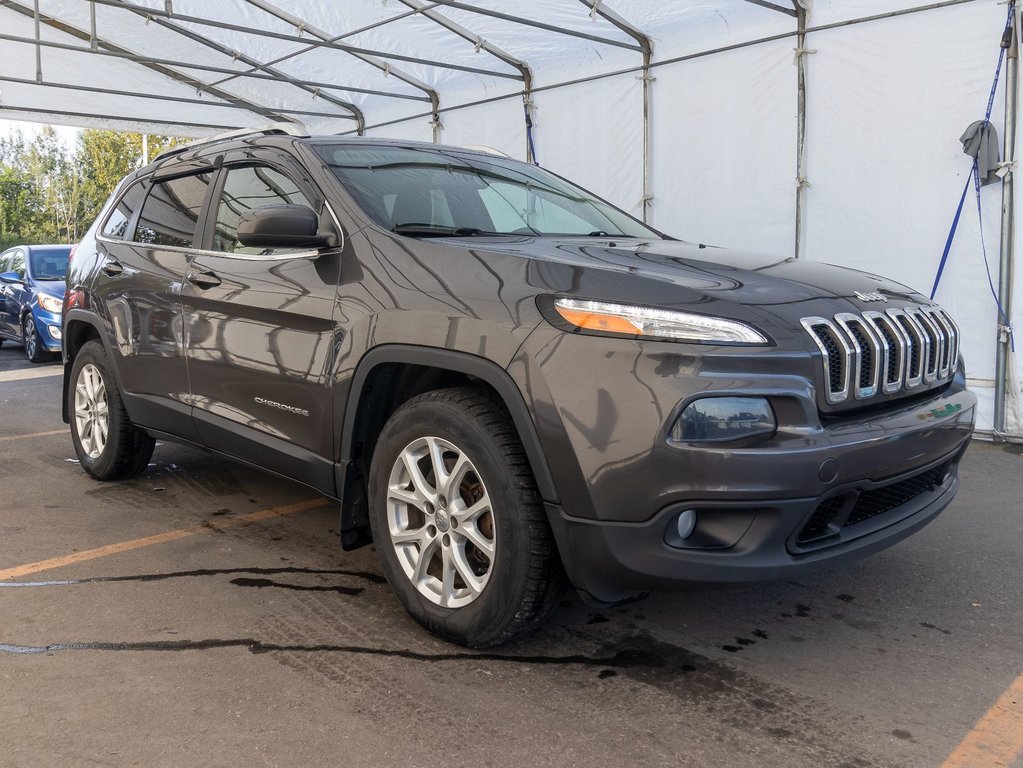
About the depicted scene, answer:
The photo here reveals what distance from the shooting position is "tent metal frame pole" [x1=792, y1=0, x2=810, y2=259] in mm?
7496

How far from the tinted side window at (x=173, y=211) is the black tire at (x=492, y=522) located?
1.82 meters

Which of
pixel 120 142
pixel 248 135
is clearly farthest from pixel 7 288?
pixel 120 142

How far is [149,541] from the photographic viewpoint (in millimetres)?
3959

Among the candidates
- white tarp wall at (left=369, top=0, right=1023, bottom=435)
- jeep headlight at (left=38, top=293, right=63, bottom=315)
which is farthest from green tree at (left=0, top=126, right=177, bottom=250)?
white tarp wall at (left=369, top=0, right=1023, bottom=435)

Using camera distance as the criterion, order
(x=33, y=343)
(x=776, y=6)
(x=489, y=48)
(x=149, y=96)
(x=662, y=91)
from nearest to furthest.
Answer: (x=776, y=6) → (x=662, y=91) → (x=489, y=48) → (x=33, y=343) → (x=149, y=96)

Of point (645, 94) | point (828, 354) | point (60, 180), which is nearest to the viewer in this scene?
point (828, 354)

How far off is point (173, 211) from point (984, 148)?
5.49 m

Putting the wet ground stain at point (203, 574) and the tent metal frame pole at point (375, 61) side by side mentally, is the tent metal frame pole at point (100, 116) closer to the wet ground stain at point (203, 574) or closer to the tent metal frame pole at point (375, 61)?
the tent metal frame pole at point (375, 61)

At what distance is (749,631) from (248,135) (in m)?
2.94

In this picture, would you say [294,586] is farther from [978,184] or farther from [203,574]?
[978,184]

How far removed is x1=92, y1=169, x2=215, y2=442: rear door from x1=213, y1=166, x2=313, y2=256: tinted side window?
21 cm

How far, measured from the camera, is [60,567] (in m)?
3.63

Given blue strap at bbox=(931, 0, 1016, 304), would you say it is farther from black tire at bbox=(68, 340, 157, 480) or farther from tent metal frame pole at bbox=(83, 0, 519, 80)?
tent metal frame pole at bbox=(83, 0, 519, 80)

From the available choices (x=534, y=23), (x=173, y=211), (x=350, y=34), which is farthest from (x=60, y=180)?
(x=173, y=211)
